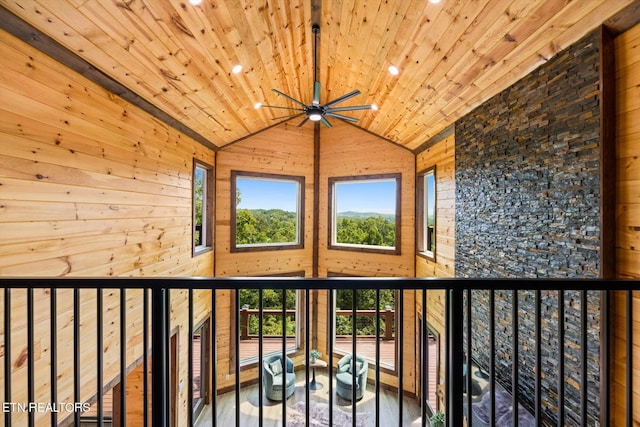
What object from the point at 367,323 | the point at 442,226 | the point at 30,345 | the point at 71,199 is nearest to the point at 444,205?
the point at 442,226

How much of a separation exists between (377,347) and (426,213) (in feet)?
15.4

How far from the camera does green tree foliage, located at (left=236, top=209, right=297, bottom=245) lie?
6344 millimetres

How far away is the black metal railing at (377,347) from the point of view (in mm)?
1412

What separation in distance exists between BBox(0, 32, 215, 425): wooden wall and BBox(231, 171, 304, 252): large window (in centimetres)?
220

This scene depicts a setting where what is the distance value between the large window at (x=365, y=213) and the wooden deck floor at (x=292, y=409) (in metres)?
2.79

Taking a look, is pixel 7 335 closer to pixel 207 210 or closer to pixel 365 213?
pixel 207 210

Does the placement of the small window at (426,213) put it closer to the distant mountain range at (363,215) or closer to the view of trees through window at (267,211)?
the distant mountain range at (363,215)

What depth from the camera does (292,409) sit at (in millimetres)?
A: 5281

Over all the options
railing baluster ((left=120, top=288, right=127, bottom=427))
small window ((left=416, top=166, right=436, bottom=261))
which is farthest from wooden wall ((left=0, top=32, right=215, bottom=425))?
small window ((left=416, top=166, right=436, bottom=261))

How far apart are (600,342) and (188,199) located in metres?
4.97

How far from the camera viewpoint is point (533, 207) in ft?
9.48

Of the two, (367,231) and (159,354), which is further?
(367,231)

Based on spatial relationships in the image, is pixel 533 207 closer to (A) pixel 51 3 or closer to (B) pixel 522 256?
(B) pixel 522 256

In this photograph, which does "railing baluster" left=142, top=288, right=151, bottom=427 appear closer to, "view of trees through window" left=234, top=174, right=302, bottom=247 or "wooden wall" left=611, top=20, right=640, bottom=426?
"wooden wall" left=611, top=20, right=640, bottom=426
